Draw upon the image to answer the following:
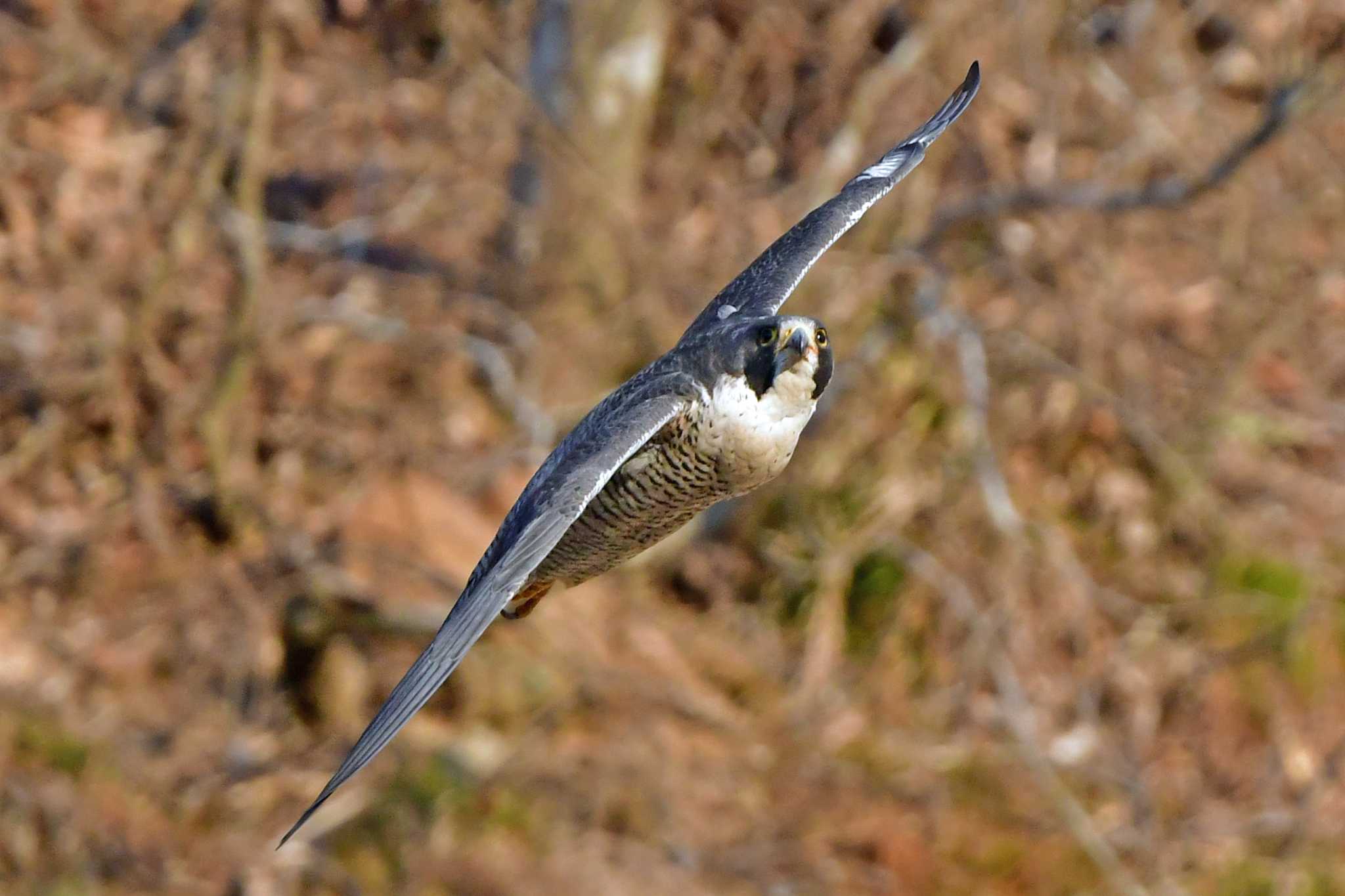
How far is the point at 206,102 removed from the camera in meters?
8.77

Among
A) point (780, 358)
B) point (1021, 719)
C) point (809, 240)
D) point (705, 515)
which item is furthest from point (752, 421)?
point (705, 515)

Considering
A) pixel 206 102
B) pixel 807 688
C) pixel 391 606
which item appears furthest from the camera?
pixel 807 688

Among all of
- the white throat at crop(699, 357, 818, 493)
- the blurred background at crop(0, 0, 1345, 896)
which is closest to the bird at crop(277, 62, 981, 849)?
the white throat at crop(699, 357, 818, 493)

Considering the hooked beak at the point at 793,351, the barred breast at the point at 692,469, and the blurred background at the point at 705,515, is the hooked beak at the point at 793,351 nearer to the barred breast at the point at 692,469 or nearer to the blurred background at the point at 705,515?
the barred breast at the point at 692,469

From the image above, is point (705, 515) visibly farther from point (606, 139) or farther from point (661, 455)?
point (661, 455)

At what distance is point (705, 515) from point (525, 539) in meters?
6.61

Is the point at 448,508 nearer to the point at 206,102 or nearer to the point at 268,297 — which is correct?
the point at 268,297

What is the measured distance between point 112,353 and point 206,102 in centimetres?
130

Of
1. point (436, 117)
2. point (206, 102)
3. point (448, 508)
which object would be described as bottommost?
point (448, 508)

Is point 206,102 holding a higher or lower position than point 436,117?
lower

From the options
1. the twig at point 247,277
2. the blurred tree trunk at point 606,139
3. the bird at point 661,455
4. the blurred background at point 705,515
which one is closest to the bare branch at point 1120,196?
the blurred background at point 705,515

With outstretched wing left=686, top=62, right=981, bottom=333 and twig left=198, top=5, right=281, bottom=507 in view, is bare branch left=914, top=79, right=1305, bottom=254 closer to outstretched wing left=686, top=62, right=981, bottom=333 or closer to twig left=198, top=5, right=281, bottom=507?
twig left=198, top=5, right=281, bottom=507

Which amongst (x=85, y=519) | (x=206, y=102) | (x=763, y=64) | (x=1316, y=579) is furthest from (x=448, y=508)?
(x=1316, y=579)

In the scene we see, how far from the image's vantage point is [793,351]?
3.86 m
